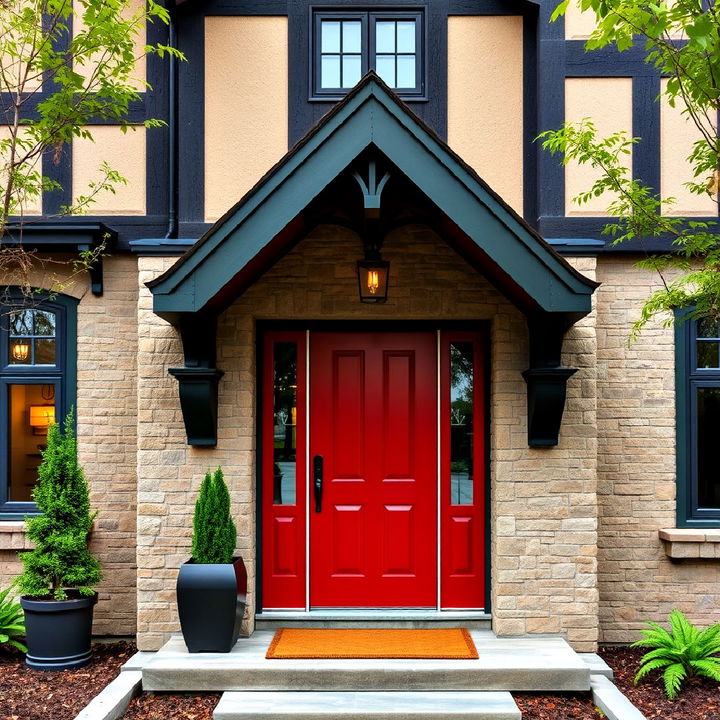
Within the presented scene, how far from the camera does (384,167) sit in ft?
15.9

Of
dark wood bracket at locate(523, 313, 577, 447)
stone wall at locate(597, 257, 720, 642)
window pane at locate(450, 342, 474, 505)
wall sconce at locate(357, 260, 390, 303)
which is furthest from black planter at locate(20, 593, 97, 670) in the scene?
stone wall at locate(597, 257, 720, 642)

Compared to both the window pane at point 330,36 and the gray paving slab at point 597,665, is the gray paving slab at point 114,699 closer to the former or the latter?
the gray paving slab at point 597,665

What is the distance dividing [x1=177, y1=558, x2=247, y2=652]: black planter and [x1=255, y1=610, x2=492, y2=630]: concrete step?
63 cm

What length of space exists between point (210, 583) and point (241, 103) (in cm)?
419

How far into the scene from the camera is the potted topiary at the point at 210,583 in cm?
506

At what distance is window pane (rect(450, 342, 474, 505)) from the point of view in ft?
19.4

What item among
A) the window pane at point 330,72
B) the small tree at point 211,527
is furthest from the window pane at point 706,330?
the small tree at point 211,527

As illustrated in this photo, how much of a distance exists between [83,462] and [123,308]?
57.3 inches

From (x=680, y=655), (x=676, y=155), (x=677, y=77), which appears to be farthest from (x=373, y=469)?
(x=676, y=155)

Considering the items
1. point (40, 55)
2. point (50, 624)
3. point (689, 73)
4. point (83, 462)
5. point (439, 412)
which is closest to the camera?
point (689, 73)

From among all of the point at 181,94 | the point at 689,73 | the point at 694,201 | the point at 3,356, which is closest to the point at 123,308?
the point at 3,356

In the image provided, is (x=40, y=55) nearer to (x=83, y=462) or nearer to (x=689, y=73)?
(x=83, y=462)

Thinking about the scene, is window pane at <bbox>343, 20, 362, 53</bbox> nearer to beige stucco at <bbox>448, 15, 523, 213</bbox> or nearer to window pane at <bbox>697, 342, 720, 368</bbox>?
beige stucco at <bbox>448, 15, 523, 213</bbox>

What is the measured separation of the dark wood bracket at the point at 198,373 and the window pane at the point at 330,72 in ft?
8.39
